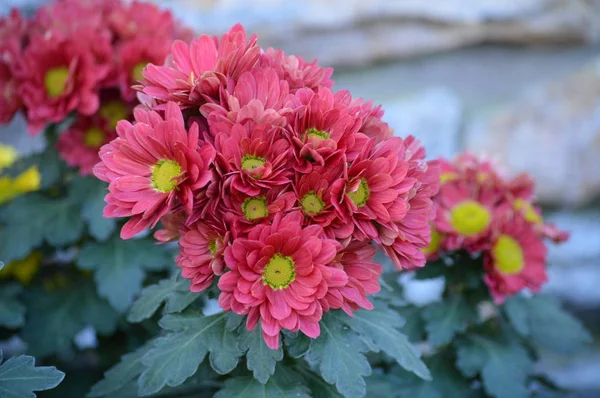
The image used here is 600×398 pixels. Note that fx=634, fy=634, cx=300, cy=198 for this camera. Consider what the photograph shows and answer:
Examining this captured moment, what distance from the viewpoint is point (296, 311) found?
768mm

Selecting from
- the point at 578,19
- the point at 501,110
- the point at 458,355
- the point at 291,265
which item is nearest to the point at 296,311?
the point at 291,265

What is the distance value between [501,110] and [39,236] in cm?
149

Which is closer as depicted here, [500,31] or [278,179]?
[278,179]

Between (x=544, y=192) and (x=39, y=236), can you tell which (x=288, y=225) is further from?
(x=544, y=192)

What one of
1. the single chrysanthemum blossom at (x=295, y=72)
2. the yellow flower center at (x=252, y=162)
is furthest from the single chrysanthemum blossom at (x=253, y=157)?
the single chrysanthemum blossom at (x=295, y=72)

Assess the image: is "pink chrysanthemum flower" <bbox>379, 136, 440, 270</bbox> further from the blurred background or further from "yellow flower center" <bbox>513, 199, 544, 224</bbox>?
the blurred background

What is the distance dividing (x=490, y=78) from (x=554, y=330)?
1.02 m

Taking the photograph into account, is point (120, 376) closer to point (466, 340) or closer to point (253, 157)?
point (253, 157)

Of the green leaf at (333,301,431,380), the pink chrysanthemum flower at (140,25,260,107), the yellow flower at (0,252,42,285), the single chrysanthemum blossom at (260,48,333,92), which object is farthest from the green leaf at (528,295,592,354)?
the yellow flower at (0,252,42,285)

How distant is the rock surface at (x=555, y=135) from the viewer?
207 cm

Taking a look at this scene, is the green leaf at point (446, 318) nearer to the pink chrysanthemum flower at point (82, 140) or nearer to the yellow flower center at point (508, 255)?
the yellow flower center at point (508, 255)

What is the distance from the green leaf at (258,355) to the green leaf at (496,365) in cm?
56

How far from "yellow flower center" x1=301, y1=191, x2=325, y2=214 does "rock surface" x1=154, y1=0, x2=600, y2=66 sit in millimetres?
1332

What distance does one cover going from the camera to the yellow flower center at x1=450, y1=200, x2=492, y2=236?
4.02ft
